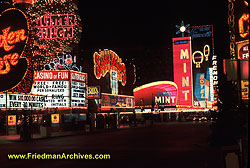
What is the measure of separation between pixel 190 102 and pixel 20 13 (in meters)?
75.5

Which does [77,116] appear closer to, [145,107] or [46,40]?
[46,40]

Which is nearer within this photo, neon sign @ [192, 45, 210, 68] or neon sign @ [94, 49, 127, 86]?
neon sign @ [94, 49, 127, 86]

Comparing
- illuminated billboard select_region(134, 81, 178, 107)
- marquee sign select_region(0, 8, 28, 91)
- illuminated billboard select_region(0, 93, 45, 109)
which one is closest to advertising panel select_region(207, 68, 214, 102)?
illuminated billboard select_region(134, 81, 178, 107)

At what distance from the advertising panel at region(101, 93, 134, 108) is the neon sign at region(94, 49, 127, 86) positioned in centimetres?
304

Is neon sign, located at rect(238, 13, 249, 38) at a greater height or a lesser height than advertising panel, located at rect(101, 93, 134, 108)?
greater

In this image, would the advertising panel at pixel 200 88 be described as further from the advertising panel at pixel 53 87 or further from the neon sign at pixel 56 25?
the advertising panel at pixel 53 87

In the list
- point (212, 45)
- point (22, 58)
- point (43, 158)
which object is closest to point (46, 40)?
point (22, 58)

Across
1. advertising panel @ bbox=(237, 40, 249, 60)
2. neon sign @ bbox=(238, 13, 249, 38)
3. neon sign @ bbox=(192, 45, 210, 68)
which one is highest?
neon sign @ bbox=(192, 45, 210, 68)

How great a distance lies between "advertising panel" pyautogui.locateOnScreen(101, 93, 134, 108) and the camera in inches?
2409

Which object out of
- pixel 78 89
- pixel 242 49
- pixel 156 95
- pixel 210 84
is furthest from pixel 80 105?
pixel 210 84

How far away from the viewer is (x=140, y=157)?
59.9 ft

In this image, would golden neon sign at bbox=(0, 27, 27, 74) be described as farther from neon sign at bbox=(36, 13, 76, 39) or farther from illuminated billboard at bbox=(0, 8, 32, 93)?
neon sign at bbox=(36, 13, 76, 39)

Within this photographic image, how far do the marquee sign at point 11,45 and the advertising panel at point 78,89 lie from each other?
383 inches

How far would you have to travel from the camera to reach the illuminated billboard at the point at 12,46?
1547 inches
